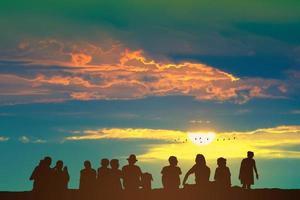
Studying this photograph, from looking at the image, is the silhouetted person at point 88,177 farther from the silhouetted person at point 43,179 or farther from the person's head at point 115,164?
the silhouetted person at point 43,179

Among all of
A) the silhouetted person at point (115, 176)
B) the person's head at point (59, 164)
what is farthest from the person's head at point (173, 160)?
the person's head at point (59, 164)

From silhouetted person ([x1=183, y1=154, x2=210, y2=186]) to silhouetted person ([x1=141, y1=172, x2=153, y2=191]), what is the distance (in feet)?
7.49

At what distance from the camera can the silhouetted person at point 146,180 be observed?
1090 inches

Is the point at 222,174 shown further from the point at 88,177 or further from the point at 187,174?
the point at 88,177

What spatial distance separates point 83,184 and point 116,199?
4.92ft

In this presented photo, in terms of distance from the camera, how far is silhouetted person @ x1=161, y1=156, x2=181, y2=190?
26.6 metres

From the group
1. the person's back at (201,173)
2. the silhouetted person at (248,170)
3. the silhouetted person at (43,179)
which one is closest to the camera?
the silhouetted person at (43,179)

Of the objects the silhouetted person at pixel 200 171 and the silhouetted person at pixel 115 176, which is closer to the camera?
the silhouetted person at pixel 200 171

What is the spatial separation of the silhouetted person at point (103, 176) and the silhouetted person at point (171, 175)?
7.59ft

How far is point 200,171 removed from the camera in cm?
2608

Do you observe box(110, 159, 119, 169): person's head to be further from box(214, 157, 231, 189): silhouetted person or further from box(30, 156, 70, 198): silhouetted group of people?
box(214, 157, 231, 189): silhouetted person

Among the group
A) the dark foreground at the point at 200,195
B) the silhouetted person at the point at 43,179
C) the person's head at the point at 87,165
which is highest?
the person's head at the point at 87,165

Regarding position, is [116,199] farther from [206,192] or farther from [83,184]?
[206,192]

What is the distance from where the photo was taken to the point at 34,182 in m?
26.0
